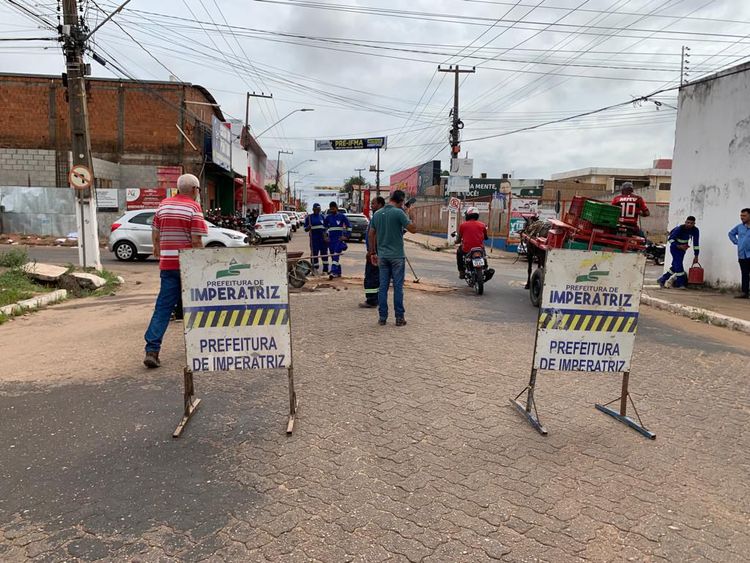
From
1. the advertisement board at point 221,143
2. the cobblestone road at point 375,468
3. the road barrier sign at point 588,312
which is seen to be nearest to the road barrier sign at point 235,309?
the cobblestone road at point 375,468

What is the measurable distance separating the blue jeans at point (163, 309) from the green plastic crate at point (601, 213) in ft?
19.9

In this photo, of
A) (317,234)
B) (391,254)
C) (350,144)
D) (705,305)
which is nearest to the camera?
(391,254)

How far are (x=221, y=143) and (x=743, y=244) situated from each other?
30034 mm

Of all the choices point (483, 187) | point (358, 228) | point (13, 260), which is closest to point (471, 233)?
point (13, 260)

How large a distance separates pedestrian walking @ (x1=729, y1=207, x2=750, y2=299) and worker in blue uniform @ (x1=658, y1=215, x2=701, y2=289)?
1.00m

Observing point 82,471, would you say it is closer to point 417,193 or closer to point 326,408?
point 326,408

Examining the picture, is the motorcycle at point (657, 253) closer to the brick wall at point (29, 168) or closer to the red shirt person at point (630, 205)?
the red shirt person at point (630, 205)

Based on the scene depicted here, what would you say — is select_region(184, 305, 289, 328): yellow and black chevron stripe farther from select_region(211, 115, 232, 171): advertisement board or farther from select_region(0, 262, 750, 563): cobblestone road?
select_region(211, 115, 232, 171): advertisement board

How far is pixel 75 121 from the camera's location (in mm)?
12000

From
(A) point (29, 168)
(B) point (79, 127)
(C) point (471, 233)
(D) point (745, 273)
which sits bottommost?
(D) point (745, 273)

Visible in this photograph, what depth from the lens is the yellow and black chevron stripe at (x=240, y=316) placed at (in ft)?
13.5

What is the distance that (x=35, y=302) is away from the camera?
8.99m

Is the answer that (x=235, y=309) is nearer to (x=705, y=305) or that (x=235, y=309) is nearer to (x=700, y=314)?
(x=700, y=314)

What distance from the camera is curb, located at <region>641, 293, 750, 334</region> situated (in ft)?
27.6
